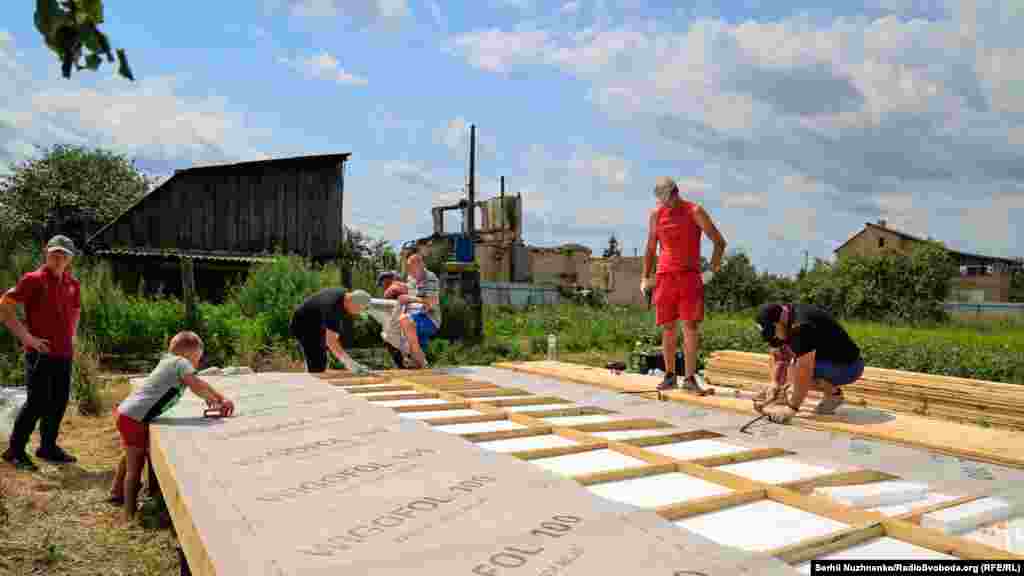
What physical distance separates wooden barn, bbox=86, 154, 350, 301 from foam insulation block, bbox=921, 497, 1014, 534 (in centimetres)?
1487

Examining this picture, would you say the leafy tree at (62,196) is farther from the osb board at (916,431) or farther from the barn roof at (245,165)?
the osb board at (916,431)

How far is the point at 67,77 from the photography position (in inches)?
47.1

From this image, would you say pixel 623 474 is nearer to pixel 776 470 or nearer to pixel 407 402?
pixel 776 470

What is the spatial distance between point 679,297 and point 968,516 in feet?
8.55

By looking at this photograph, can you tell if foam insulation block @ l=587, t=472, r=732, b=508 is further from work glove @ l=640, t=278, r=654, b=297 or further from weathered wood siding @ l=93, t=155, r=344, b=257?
weathered wood siding @ l=93, t=155, r=344, b=257

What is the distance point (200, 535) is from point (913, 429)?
3.34 m

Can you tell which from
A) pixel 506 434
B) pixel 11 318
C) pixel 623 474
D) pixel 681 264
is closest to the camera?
pixel 623 474

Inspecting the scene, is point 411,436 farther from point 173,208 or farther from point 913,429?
point 173,208

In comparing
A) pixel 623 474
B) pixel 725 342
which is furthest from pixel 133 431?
pixel 725 342

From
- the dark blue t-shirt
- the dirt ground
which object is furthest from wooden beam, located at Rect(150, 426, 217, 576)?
the dark blue t-shirt

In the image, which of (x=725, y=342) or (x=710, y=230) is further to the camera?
(x=725, y=342)

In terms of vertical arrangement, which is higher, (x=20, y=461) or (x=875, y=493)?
(x=875, y=493)

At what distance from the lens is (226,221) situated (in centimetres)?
1647

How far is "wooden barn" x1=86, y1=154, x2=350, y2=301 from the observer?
15.3 metres
